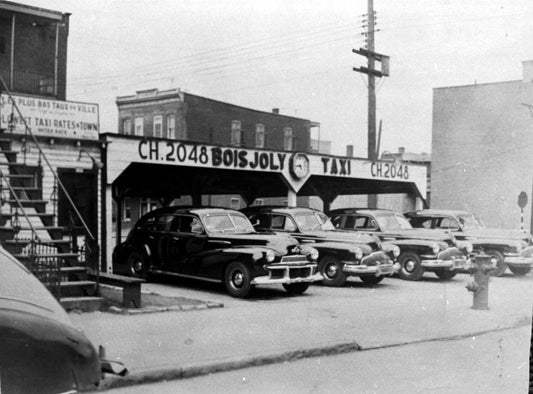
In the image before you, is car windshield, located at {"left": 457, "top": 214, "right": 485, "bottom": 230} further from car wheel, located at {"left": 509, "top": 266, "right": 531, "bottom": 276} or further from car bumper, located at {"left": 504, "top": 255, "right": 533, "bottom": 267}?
car wheel, located at {"left": 509, "top": 266, "right": 531, "bottom": 276}

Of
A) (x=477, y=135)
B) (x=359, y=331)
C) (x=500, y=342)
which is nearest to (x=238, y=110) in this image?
(x=477, y=135)

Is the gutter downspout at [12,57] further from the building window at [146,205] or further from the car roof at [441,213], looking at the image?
the building window at [146,205]

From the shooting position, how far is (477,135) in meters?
10.4

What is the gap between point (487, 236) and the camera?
15938 millimetres

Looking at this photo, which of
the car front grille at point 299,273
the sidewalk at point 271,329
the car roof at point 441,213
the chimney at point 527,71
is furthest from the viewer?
the car roof at point 441,213

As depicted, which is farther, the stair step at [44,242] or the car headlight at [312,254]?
the car headlight at [312,254]

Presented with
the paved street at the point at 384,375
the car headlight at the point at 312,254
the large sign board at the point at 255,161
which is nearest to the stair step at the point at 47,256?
the paved street at the point at 384,375

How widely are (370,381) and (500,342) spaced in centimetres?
282

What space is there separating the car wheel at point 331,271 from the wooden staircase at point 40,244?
5521 millimetres

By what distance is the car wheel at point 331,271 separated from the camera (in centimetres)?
1277

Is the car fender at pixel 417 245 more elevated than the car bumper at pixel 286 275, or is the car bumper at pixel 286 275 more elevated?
the car fender at pixel 417 245

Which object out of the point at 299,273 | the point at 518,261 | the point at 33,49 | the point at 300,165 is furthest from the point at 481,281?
the point at 33,49

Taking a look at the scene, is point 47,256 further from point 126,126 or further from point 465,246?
point 465,246

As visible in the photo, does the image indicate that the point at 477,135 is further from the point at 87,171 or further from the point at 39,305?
the point at 39,305
